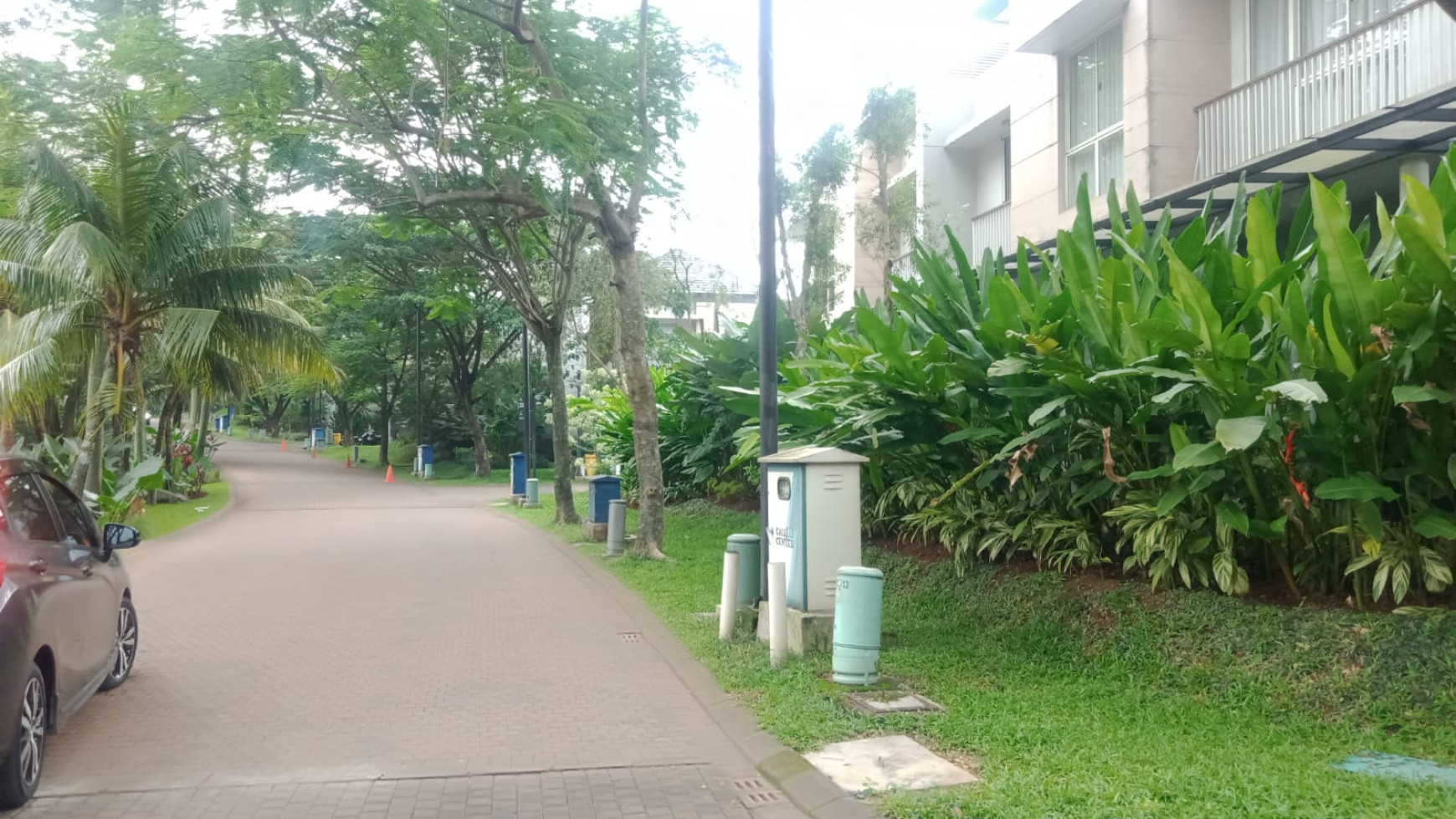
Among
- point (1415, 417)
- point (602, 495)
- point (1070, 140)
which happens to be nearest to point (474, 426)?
point (602, 495)

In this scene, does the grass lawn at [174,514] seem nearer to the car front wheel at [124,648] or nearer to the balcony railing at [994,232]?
the car front wheel at [124,648]

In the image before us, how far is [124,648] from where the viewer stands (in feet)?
26.2

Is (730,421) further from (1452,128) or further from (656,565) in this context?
(1452,128)

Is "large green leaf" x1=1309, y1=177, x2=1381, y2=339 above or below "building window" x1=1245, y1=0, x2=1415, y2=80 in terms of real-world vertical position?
below

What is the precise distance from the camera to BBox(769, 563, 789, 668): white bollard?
→ 8.06 m

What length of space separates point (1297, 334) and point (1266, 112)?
725cm

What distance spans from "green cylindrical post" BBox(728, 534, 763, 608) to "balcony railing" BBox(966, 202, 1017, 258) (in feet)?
31.6

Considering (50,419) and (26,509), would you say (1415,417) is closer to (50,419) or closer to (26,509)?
(26,509)

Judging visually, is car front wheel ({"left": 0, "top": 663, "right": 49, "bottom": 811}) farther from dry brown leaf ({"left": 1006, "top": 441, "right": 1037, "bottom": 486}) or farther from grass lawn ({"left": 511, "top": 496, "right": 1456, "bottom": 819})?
dry brown leaf ({"left": 1006, "top": 441, "right": 1037, "bottom": 486})

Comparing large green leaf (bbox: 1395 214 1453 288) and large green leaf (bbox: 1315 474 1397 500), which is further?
large green leaf (bbox: 1315 474 1397 500)

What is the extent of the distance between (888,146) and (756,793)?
60.6 ft

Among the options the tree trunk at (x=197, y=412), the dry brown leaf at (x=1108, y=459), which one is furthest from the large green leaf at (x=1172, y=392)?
the tree trunk at (x=197, y=412)

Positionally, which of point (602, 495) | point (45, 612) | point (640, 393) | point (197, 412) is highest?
point (640, 393)

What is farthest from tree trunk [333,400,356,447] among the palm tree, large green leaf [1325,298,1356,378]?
large green leaf [1325,298,1356,378]
